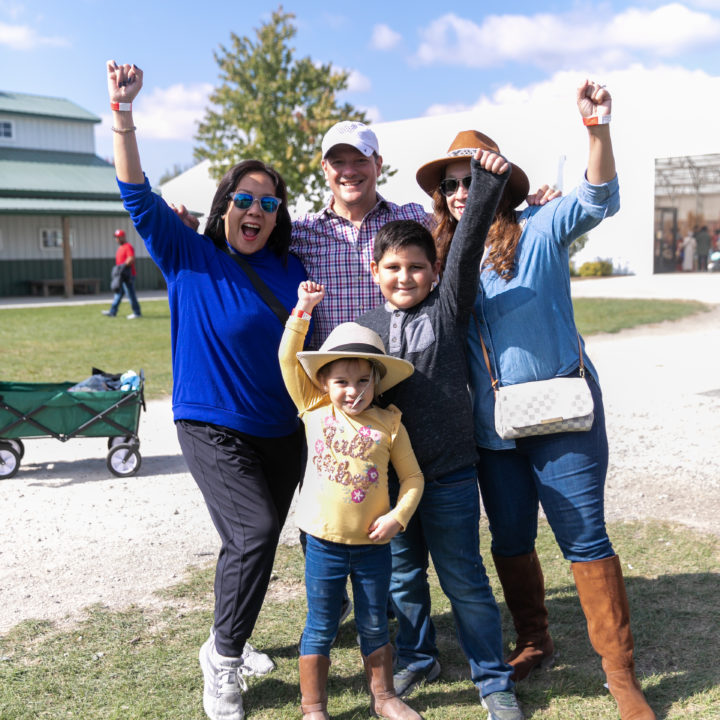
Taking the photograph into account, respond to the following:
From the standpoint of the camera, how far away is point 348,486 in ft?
9.72

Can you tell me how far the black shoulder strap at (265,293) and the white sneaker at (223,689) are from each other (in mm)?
1286

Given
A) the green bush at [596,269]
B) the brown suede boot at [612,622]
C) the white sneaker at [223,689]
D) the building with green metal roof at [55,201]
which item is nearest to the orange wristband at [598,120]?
the brown suede boot at [612,622]

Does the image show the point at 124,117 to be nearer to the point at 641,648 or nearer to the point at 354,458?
the point at 354,458

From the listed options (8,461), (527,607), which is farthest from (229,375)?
(8,461)

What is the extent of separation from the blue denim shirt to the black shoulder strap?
0.74 m

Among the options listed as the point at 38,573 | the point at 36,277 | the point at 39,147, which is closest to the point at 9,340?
the point at 38,573

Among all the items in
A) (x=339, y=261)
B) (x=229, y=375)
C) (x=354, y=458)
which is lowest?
(x=354, y=458)

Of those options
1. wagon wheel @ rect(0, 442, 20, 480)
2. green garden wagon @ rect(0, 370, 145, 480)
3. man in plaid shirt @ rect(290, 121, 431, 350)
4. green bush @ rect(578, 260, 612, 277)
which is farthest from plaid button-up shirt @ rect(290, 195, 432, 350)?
green bush @ rect(578, 260, 612, 277)

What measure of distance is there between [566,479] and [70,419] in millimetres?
4775

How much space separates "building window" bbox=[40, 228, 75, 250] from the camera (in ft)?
97.9

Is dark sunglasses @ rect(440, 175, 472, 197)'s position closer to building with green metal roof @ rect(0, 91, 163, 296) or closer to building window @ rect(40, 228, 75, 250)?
building with green metal roof @ rect(0, 91, 163, 296)

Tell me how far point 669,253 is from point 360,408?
109 feet

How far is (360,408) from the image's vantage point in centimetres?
300

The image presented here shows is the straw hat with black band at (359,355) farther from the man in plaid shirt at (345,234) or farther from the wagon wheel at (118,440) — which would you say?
the wagon wheel at (118,440)
